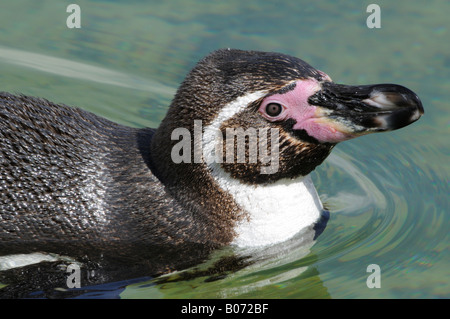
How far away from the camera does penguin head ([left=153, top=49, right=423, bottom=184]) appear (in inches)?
263

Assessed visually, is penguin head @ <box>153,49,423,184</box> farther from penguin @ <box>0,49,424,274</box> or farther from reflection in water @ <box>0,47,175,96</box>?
reflection in water @ <box>0,47,175,96</box>

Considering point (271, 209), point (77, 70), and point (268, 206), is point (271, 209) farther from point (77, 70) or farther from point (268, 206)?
point (77, 70)

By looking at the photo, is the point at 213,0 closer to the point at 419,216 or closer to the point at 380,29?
the point at 380,29

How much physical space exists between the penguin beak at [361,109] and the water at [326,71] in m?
1.51

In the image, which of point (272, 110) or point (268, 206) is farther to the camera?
point (268, 206)

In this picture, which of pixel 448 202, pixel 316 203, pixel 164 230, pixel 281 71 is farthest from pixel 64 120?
pixel 448 202

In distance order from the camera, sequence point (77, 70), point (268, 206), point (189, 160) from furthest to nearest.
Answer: point (77, 70)
point (268, 206)
point (189, 160)

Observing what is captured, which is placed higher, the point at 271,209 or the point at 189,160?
the point at 189,160

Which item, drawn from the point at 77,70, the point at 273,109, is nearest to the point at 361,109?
the point at 273,109

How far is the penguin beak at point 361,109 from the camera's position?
6602 millimetres

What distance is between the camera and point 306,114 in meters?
6.84

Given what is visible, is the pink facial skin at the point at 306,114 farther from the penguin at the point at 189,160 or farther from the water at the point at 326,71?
the water at the point at 326,71

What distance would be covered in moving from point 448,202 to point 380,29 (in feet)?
11.8

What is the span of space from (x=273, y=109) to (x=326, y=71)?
13.2 ft
